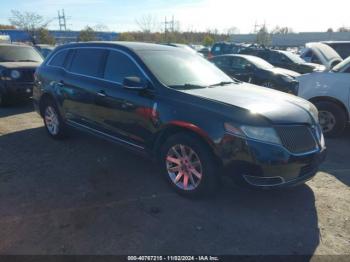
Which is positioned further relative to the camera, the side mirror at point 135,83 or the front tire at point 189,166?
the side mirror at point 135,83

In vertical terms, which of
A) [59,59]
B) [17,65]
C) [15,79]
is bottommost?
[15,79]

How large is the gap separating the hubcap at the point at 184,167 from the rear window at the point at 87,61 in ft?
6.03

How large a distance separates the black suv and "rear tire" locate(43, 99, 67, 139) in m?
0.56

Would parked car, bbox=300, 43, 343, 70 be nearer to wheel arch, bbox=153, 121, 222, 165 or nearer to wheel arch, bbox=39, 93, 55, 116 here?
wheel arch, bbox=39, 93, 55, 116

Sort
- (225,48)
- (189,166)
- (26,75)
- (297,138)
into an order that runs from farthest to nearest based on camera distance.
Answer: (225,48), (26,75), (189,166), (297,138)

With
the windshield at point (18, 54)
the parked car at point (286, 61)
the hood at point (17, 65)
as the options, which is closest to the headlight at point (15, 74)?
the hood at point (17, 65)

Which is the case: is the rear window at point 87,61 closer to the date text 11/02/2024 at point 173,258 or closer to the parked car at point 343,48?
the date text 11/02/2024 at point 173,258

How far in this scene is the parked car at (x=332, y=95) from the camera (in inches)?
243

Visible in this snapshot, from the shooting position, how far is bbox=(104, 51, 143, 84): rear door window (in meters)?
4.27

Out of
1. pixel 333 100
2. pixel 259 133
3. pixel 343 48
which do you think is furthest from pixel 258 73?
pixel 259 133

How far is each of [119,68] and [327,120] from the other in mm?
4418

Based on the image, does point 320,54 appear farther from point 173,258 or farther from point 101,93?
point 173,258

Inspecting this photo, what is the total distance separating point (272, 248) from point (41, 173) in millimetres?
3258

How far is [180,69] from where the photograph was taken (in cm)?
445
